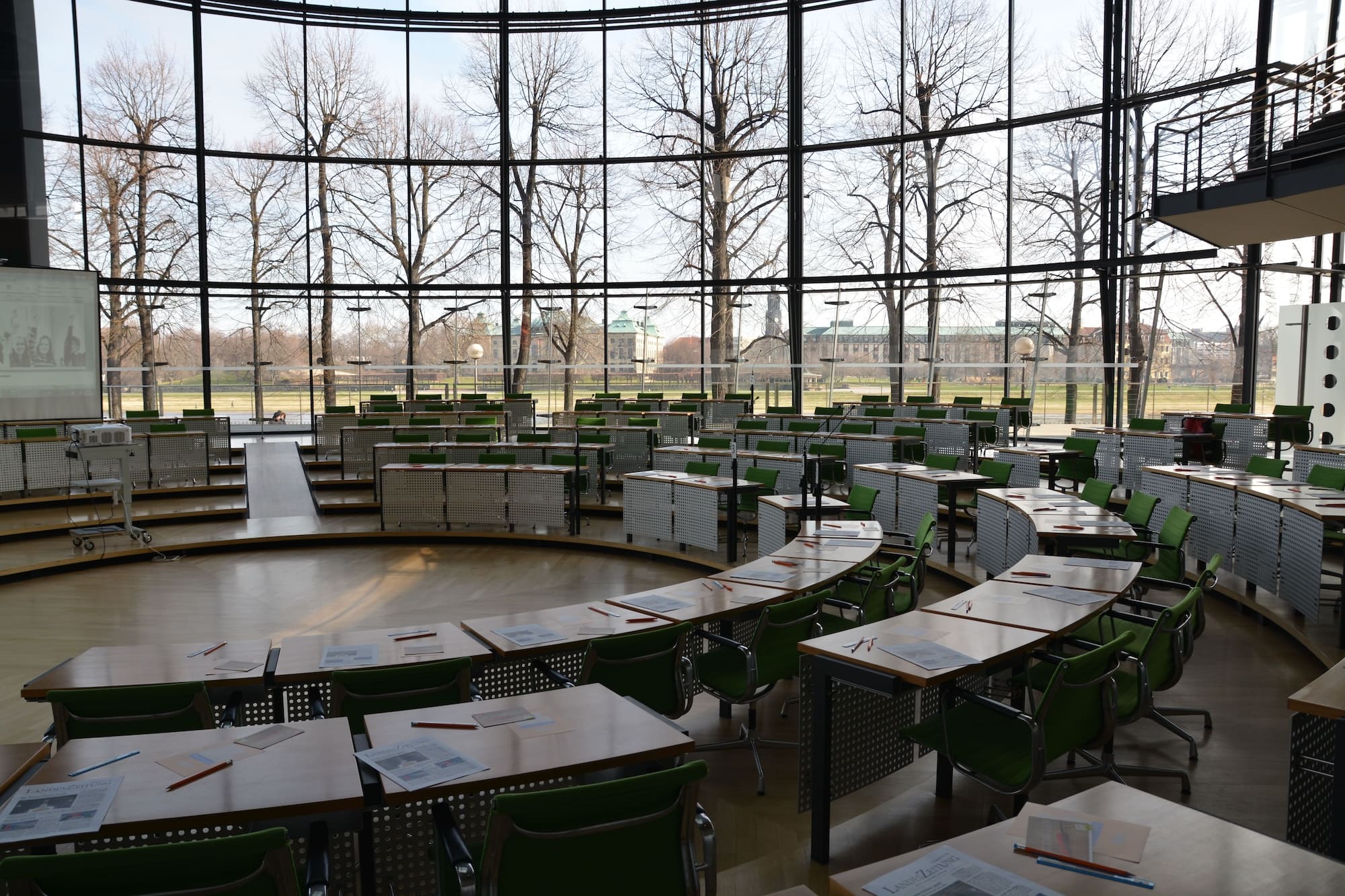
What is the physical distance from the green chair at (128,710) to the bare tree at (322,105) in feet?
47.1

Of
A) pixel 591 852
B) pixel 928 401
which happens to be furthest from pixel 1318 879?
pixel 928 401

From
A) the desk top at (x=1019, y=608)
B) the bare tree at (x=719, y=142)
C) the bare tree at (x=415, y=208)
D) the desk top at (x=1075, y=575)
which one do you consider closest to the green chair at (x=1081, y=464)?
the desk top at (x=1075, y=575)

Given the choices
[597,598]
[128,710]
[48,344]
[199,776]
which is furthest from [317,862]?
[48,344]

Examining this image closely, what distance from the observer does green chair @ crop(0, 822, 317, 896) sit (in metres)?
1.69

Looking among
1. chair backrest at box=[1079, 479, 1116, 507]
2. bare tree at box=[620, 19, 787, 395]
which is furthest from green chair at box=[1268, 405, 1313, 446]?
bare tree at box=[620, 19, 787, 395]

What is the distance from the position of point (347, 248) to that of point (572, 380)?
15.7ft

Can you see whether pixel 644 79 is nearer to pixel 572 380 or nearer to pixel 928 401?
pixel 572 380

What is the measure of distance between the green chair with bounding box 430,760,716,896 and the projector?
318 inches

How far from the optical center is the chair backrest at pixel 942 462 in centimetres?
838

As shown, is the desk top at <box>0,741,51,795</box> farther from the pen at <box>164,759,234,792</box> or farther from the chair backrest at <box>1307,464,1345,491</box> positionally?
the chair backrest at <box>1307,464,1345,491</box>

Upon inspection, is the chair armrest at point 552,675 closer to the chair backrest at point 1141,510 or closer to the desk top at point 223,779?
the desk top at point 223,779

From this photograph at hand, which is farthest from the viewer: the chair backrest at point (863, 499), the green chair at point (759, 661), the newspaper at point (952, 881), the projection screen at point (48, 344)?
the projection screen at point (48, 344)

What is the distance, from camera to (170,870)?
177 cm

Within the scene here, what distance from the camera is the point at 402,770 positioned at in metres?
2.32
